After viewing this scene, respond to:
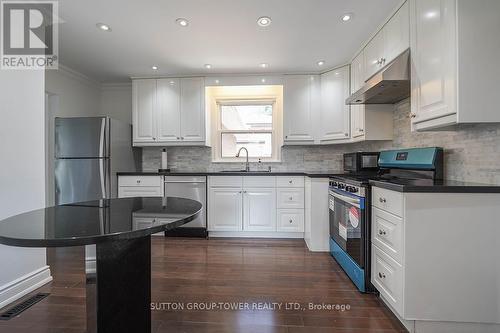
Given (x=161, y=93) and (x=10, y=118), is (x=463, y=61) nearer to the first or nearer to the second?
(x=10, y=118)

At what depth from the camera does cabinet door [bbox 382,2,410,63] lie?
6.32 feet

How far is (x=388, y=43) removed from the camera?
2.19m

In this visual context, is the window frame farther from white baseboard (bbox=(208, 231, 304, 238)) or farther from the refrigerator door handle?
the refrigerator door handle

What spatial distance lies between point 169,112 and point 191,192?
129 centimetres

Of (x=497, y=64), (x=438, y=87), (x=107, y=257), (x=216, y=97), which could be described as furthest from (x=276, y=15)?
(x=107, y=257)

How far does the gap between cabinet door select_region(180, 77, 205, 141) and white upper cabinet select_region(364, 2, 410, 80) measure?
2.23m

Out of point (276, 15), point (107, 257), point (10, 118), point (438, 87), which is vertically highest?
point (276, 15)

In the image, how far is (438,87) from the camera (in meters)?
1.58

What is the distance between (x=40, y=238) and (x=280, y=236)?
2917 mm

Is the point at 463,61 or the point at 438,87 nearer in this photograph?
the point at 463,61

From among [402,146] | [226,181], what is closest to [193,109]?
[226,181]

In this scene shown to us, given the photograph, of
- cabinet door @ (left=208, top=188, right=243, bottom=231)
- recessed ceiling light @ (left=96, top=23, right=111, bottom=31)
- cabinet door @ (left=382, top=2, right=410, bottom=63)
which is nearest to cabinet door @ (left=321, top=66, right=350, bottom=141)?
cabinet door @ (left=382, top=2, right=410, bottom=63)

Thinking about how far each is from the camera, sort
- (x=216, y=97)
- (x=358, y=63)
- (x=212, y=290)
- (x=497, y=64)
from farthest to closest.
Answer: (x=216, y=97), (x=358, y=63), (x=212, y=290), (x=497, y=64)

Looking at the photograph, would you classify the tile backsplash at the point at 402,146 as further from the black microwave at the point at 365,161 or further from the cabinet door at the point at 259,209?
the cabinet door at the point at 259,209
